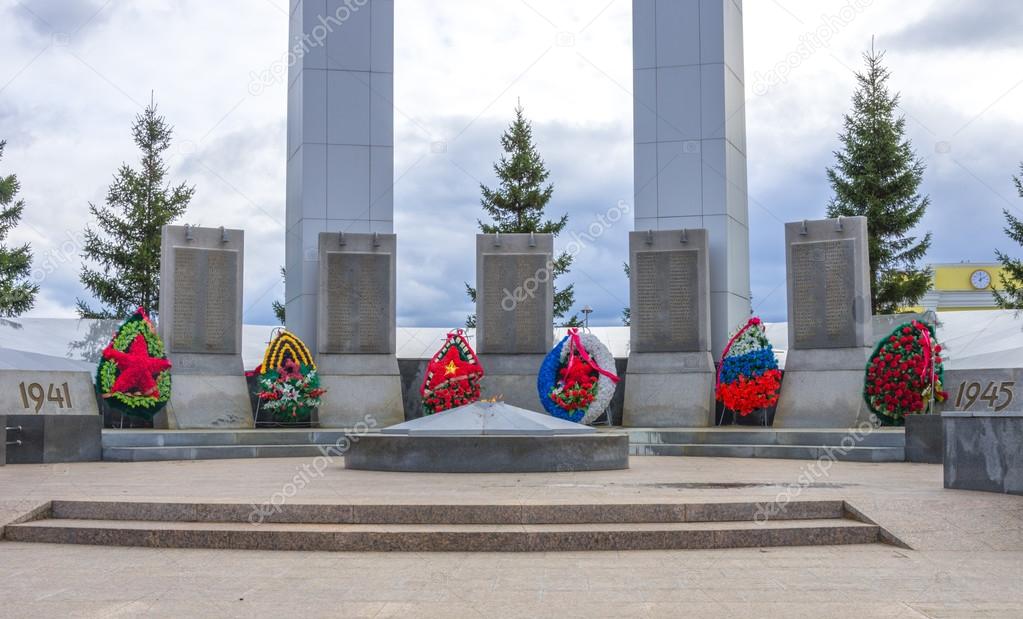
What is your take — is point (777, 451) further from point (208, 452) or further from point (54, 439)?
point (54, 439)

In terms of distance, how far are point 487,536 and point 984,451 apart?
4.38 m

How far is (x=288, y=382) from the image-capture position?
16125 millimetres

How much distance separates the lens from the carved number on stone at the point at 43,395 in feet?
43.7

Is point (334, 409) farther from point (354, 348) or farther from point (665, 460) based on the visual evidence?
point (665, 460)

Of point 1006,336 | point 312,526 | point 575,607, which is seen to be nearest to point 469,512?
point 312,526

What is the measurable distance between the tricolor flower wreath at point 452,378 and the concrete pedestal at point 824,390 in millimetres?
4953

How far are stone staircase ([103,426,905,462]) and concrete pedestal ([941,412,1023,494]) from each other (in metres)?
3.73

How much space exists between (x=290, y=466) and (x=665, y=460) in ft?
15.3

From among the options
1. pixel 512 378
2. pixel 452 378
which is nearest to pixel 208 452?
pixel 452 378

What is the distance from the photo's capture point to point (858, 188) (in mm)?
31688

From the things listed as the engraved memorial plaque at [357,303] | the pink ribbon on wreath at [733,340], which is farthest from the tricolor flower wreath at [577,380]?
the engraved memorial plaque at [357,303]

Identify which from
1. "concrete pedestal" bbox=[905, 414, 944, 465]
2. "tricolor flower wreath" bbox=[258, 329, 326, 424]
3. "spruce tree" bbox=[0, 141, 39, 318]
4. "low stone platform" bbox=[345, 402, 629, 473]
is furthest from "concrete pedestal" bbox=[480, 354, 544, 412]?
"spruce tree" bbox=[0, 141, 39, 318]

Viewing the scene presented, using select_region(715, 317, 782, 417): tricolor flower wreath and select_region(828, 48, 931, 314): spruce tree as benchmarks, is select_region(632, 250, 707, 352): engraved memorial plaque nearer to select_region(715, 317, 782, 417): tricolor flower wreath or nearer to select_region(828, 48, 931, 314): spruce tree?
select_region(715, 317, 782, 417): tricolor flower wreath

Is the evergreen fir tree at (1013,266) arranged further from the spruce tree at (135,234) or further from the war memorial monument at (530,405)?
the spruce tree at (135,234)
